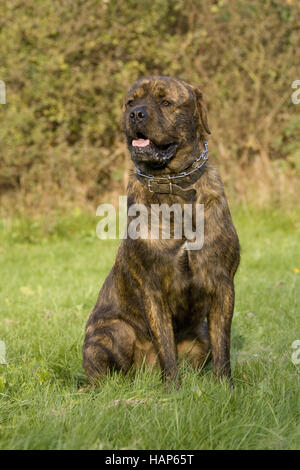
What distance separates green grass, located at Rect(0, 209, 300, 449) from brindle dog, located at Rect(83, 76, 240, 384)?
0.19 m

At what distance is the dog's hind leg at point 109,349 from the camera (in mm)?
3570

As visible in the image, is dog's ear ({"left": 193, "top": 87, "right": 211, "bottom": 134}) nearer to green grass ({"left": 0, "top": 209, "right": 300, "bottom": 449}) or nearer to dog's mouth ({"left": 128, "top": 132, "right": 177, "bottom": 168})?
dog's mouth ({"left": 128, "top": 132, "right": 177, "bottom": 168})

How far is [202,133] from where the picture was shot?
3.65m

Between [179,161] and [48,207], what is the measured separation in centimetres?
699

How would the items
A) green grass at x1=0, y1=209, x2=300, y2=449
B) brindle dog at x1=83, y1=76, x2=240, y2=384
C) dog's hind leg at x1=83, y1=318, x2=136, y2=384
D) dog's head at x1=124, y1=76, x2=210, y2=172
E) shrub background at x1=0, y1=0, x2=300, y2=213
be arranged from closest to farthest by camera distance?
green grass at x1=0, y1=209, x2=300, y2=449, brindle dog at x1=83, y1=76, x2=240, y2=384, dog's head at x1=124, y1=76, x2=210, y2=172, dog's hind leg at x1=83, y1=318, x2=136, y2=384, shrub background at x1=0, y1=0, x2=300, y2=213

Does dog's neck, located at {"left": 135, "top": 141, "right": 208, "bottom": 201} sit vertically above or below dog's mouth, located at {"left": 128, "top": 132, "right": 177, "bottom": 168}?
below

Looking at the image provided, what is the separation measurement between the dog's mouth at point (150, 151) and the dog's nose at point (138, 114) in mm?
94

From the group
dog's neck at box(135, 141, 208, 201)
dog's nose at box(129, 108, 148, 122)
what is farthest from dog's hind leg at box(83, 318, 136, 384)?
dog's nose at box(129, 108, 148, 122)

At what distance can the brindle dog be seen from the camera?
3330mm

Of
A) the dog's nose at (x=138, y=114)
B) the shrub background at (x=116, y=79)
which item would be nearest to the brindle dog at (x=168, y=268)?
the dog's nose at (x=138, y=114)

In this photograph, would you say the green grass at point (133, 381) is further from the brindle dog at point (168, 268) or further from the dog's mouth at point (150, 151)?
the dog's mouth at point (150, 151)

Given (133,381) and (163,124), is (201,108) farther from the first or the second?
(133,381)

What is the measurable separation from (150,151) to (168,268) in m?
0.71

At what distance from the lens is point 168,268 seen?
331cm
